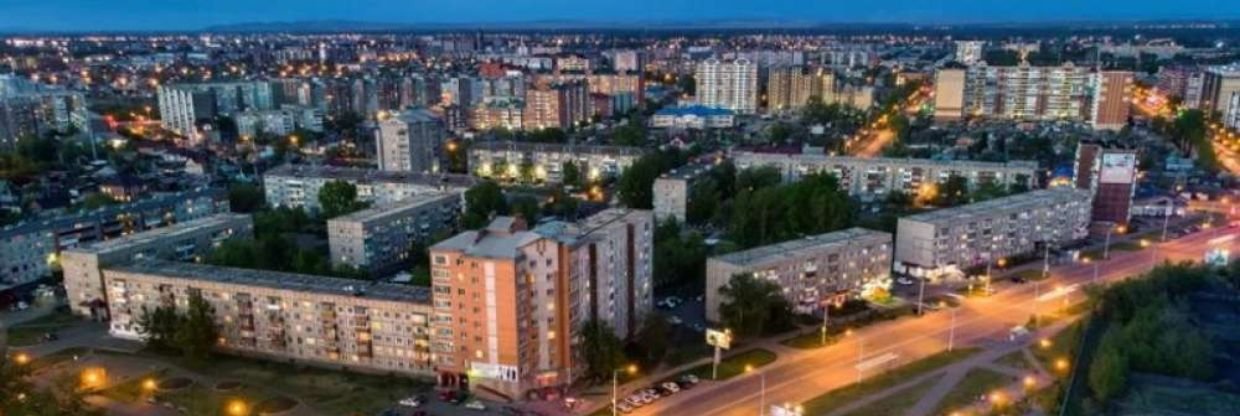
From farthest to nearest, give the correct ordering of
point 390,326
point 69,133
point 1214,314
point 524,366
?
point 69,133 < point 1214,314 < point 390,326 < point 524,366

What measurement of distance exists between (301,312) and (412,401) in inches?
182

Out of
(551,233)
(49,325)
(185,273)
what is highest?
(551,233)

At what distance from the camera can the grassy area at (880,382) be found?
22069mm

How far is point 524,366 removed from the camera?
73.3 feet

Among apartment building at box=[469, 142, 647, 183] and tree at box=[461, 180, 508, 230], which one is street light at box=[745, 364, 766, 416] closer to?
tree at box=[461, 180, 508, 230]

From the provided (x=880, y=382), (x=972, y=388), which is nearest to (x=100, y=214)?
(x=880, y=382)

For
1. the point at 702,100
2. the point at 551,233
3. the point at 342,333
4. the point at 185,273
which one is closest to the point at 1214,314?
the point at 551,233

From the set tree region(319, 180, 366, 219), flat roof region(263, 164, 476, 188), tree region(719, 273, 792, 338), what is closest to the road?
tree region(719, 273, 792, 338)

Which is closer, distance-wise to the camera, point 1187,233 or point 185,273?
point 185,273

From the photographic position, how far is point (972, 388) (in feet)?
75.3

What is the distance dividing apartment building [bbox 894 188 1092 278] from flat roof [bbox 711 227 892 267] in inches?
91.4

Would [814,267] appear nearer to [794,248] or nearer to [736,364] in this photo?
[794,248]

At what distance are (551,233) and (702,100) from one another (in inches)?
2678

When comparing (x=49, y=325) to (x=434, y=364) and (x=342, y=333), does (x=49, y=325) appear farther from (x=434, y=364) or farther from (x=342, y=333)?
(x=434, y=364)
